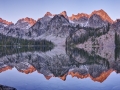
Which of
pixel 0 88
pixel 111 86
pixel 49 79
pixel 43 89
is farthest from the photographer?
pixel 49 79

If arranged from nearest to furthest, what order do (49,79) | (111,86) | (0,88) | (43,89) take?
(0,88) < (43,89) < (111,86) < (49,79)

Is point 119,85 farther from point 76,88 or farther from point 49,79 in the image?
point 49,79

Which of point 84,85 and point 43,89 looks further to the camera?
point 84,85

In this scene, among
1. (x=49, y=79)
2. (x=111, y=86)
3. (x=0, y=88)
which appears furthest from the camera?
(x=49, y=79)

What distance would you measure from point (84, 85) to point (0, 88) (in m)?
17.0

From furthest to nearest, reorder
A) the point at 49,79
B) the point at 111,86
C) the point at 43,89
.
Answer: the point at 49,79 → the point at 111,86 → the point at 43,89

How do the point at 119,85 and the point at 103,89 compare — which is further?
the point at 119,85

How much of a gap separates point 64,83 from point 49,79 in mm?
5544

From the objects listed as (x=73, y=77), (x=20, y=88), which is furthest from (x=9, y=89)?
(x=73, y=77)

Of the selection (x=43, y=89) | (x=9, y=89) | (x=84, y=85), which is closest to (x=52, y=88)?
(x=43, y=89)

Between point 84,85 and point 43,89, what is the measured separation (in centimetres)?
814

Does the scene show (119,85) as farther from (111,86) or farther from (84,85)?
(84,85)

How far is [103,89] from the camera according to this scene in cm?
3525

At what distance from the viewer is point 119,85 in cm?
3856
